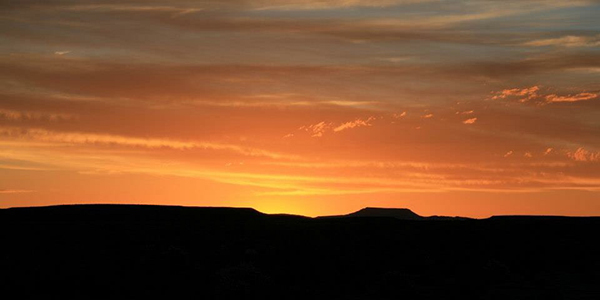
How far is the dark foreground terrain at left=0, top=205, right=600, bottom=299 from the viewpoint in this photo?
34.8 meters

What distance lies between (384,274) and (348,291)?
8.14 feet

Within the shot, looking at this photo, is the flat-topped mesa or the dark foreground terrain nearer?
the dark foreground terrain

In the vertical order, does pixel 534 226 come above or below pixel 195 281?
above

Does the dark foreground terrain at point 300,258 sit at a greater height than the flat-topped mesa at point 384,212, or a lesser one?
lesser

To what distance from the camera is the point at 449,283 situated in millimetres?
38062

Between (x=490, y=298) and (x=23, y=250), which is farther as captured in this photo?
(x=23, y=250)

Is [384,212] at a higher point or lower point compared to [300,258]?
higher

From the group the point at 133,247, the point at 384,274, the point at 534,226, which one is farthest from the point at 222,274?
the point at 534,226

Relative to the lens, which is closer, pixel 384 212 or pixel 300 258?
pixel 300 258

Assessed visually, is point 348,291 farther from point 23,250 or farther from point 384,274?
point 23,250

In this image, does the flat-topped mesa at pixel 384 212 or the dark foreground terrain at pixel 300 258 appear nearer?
the dark foreground terrain at pixel 300 258

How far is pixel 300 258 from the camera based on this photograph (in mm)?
43125

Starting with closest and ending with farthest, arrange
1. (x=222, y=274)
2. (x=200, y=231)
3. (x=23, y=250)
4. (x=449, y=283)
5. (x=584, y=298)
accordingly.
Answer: (x=584, y=298) → (x=222, y=274) → (x=449, y=283) → (x=23, y=250) → (x=200, y=231)

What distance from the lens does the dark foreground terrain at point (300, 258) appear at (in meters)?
34.8
